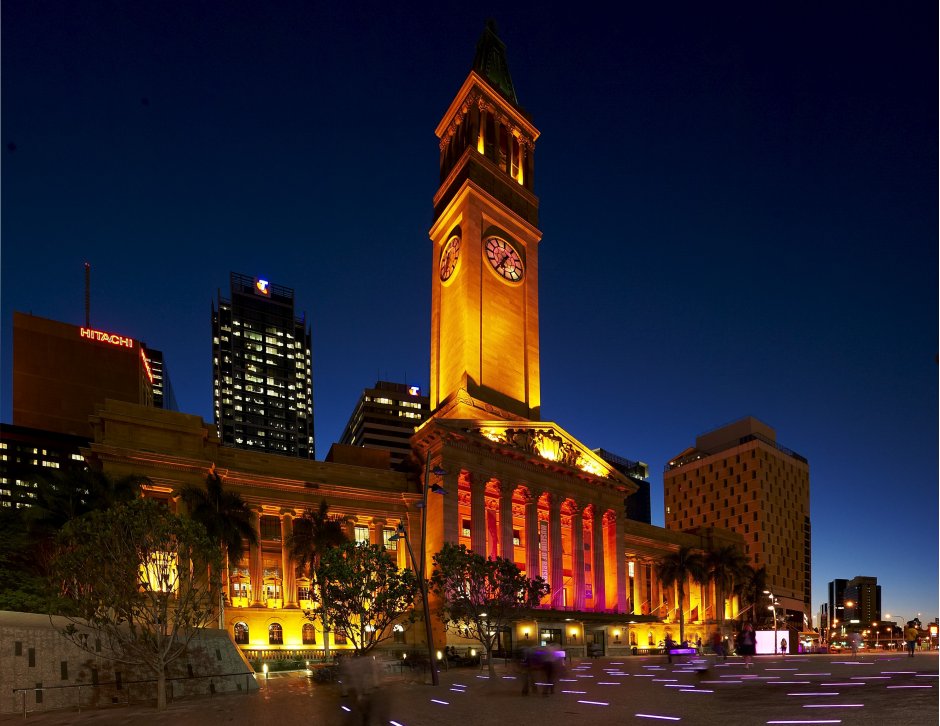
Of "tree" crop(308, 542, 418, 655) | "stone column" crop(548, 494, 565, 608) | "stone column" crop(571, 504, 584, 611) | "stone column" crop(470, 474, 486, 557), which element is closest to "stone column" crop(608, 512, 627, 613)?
"stone column" crop(571, 504, 584, 611)

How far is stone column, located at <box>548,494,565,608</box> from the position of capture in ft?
261

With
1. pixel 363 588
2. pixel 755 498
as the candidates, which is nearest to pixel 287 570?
pixel 363 588

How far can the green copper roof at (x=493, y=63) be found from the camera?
113125 millimetres

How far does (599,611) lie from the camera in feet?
270

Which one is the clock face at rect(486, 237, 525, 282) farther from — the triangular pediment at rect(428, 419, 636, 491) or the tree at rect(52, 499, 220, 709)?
the tree at rect(52, 499, 220, 709)

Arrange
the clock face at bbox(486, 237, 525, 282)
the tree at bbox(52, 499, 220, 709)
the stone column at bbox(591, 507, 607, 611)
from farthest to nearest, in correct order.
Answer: the clock face at bbox(486, 237, 525, 282) → the stone column at bbox(591, 507, 607, 611) → the tree at bbox(52, 499, 220, 709)

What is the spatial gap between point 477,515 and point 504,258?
33.1m

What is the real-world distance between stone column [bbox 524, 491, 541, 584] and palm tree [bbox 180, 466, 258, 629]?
28.7 metres

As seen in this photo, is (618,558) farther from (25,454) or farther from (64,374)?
(64,374)

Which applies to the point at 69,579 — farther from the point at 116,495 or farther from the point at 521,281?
the point at 521,281

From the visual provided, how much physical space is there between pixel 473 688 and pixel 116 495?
30403 mm

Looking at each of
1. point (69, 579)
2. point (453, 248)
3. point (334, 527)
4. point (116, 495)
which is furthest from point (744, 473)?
point (69, 579)

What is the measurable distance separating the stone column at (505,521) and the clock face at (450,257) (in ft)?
90.9

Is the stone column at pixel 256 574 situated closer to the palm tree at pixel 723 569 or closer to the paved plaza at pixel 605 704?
the paved plaza at pixel 605 704
